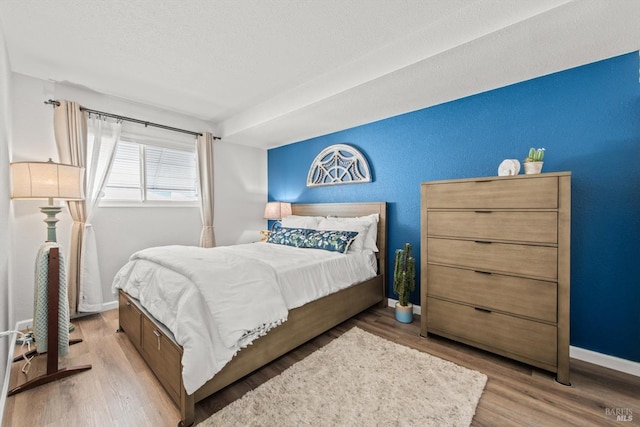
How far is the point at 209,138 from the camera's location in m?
3.75

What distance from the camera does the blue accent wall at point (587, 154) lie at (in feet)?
5.98

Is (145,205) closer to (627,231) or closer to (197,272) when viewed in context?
(197,272)

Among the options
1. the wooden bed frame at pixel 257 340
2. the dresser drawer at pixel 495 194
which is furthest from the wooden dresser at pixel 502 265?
the wooden bed frame at pixel 257 340

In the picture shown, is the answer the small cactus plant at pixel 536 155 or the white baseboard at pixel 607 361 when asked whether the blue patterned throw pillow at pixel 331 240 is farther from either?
the white baseboard at pixel 607 361

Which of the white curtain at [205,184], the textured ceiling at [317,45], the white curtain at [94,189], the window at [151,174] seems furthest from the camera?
the white curtain at [205,184]

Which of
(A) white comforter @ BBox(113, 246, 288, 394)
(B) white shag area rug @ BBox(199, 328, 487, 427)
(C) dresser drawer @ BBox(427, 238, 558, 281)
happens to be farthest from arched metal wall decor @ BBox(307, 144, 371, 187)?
(B) white shag area rug @ BBox(199, 328, 487, 427)

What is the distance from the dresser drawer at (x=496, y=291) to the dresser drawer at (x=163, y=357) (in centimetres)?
201

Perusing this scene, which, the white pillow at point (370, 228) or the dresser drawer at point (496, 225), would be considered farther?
the white pillow at point (370, 228)

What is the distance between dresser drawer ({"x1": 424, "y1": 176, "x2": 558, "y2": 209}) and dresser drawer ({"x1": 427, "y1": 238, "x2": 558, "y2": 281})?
301 millimetres

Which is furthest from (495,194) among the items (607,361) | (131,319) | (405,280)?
(131,319)

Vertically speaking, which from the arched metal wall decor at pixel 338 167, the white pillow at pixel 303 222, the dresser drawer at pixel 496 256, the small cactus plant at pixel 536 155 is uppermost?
the arched metal wall decor at pixel 338 167

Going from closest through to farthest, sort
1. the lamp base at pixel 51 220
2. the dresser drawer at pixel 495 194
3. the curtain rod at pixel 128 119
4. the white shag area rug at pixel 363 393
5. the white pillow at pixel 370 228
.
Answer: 1. the white shag area rug at pixel 363 393
2. the dresser drawer at pixel 495 194
3. the lamp base at pixel 51 220
4. the curtain rod at pixel 128 119
5. the white pillow at pixel 370 228

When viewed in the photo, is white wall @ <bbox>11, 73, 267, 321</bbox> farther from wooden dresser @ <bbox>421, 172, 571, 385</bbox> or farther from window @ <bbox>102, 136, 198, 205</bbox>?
wooden dresser @ <bbox>421, 172, 571, 385</bbox>

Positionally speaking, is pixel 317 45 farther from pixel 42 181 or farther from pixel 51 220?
pixel 51 220
